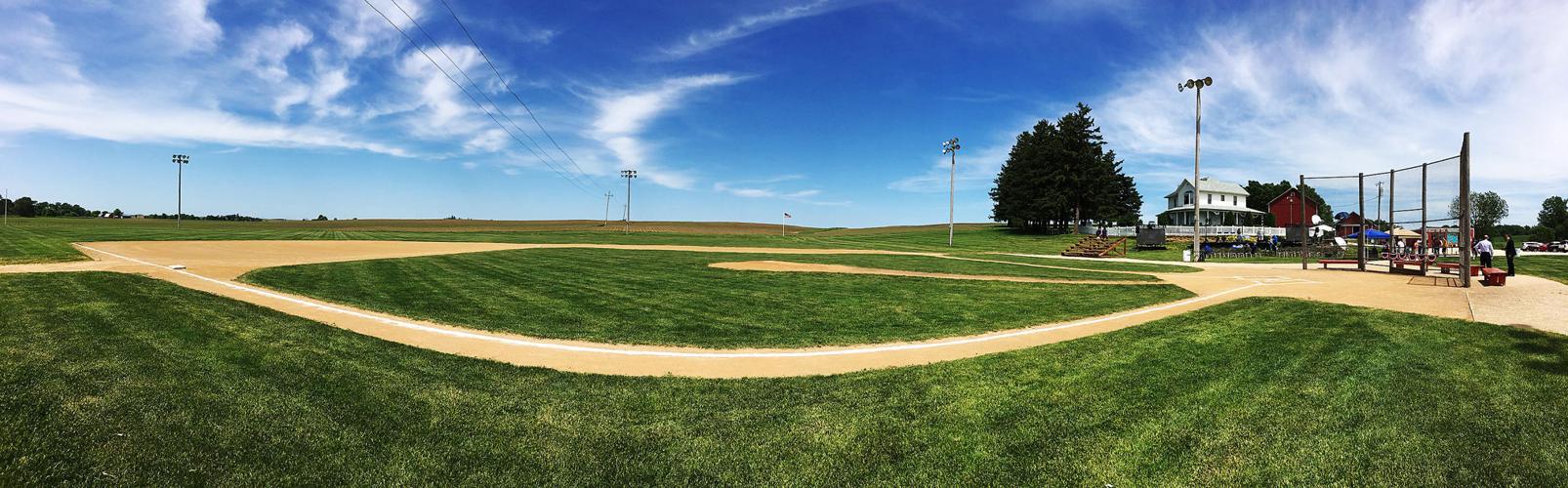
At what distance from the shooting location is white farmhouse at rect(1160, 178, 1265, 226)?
6269 cm

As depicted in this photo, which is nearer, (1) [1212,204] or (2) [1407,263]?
(2) [1407,263]

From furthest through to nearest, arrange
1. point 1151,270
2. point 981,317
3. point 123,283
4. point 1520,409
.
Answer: point 1151,270 < point 123,283 < point 981,317 < point 1520,409

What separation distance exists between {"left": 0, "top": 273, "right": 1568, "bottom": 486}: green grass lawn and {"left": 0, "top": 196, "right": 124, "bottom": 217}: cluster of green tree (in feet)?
520

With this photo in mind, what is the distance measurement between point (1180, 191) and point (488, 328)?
7652 centimetres

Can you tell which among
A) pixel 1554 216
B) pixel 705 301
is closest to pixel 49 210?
pixel 705 301

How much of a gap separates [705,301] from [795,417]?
316 inches

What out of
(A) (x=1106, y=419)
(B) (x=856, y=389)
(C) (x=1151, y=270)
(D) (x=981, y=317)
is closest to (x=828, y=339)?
(B) (x=856, y=389)

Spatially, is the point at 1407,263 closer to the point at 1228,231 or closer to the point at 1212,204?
the point at 1228,231

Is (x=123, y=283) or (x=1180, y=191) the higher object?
(x=1180, y=191)

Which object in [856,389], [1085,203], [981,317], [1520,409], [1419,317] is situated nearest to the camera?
[1520,409]

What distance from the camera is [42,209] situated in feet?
384

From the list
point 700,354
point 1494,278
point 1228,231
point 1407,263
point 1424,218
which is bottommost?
point 700,354

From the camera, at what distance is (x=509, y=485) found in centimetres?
376

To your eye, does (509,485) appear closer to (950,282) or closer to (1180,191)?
(950,282)
